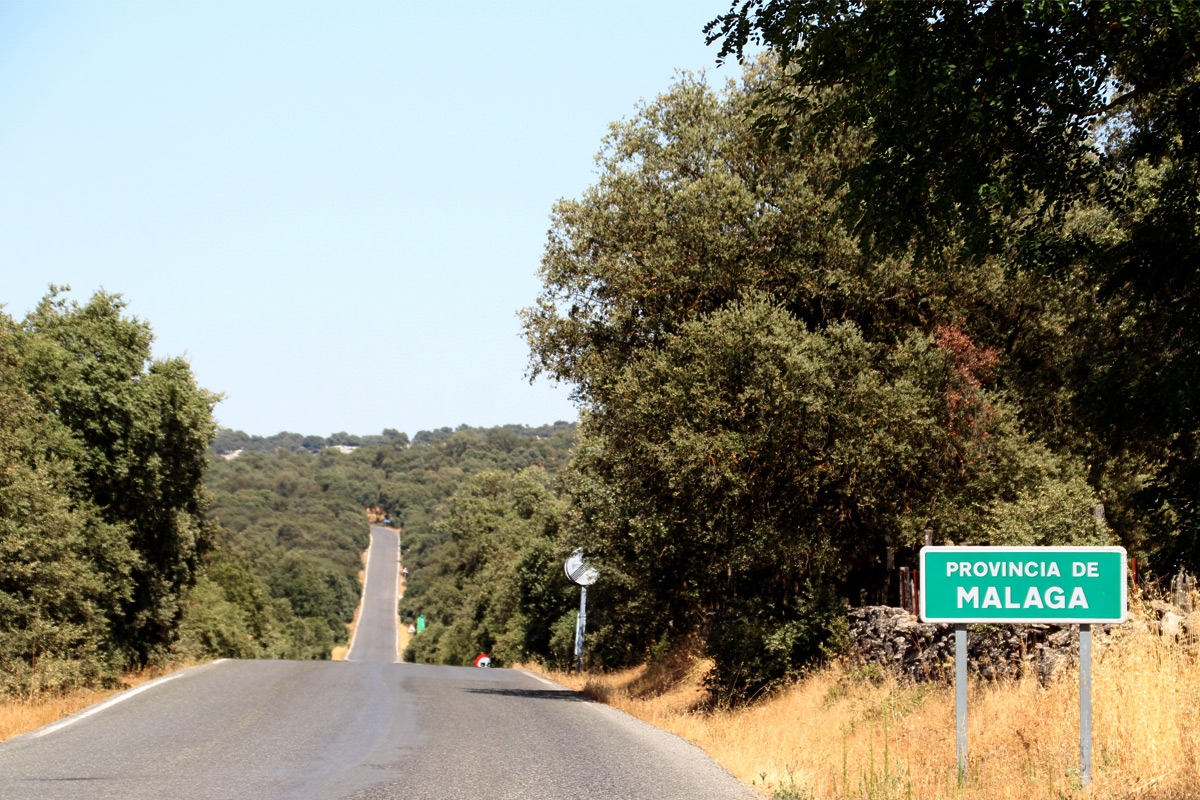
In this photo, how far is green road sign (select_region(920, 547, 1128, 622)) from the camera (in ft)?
26.2

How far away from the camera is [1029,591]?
323 inches

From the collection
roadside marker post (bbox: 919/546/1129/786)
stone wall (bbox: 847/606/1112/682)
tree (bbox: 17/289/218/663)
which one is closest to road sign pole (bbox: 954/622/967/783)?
roadside marker post (bbox: 919/546/1129/786)

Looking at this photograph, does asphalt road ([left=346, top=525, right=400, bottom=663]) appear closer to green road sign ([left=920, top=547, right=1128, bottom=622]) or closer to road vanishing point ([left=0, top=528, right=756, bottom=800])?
road vanishing point ([left=0, top=528, right=756, bottom=800])

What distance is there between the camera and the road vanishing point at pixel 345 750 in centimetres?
944

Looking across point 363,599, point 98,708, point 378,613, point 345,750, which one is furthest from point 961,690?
point 363,599

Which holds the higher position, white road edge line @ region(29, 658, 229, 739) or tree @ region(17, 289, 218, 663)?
tree @ region(17, 289, 218, 663)

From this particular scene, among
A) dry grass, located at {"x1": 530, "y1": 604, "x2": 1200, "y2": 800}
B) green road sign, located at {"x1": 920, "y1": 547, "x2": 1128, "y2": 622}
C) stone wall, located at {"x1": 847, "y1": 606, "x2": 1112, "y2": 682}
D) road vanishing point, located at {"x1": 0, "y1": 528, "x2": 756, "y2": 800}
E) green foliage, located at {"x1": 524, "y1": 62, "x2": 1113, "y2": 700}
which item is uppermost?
green foliage, located at {"x1": 524, "y1": 62, "x2": 1113, "y2": 700}

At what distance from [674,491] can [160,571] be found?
18796 millimetres

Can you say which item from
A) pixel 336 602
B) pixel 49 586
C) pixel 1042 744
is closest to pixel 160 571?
pixel 49 586

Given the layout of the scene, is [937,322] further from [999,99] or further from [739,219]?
[999,99]

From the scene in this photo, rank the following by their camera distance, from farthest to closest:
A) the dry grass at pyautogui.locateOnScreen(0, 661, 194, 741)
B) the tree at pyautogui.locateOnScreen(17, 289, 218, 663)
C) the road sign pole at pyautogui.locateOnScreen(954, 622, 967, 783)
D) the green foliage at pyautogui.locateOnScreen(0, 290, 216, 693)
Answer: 1. the tree at pyautogui.locateOnScreen(17, 289, 218, 663)
2. the green foliage at pyautogui.locateOnScreen(0, 290, 216, 693)
3. the dry grass at pyautogui.locateOnScreen(0, 661, 194, 741)
4. the road sign pole at pyautogui.locateOnScreen(954, 622, 967, 783)

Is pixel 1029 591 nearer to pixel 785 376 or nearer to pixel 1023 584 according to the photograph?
pixel 1023 584

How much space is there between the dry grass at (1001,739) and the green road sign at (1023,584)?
43.4 inches

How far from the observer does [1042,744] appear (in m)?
9.12
